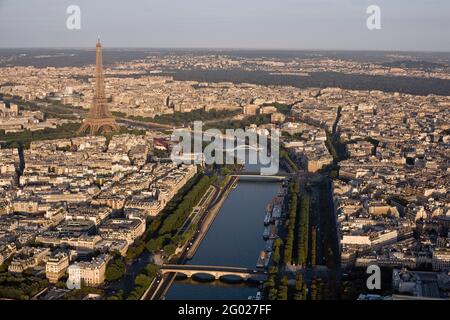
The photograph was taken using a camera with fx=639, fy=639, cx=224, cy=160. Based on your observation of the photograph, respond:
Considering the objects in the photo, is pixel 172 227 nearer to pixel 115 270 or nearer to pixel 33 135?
pixel 115 270

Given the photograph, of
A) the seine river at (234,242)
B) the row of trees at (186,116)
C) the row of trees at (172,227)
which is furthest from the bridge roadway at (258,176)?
the row of trees at (186,116)

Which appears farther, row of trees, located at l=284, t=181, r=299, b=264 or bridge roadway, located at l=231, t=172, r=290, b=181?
bridge roadway, located at l=231, t=172, r=290, b=181

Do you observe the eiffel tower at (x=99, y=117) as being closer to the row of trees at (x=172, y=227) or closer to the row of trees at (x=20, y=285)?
the row of trees at (x=172, y=227)

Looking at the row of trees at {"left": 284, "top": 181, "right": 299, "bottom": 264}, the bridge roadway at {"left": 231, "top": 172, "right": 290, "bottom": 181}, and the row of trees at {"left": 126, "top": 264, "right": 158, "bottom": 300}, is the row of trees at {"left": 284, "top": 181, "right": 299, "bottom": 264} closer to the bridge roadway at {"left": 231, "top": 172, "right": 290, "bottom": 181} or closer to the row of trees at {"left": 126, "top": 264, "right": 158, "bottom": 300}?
the bridge roadway at {"left": 231, "top": 172, "right": 290, "bottom": 181}

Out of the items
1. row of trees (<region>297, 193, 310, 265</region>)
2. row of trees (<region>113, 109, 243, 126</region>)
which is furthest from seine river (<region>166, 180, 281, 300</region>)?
row of trees (<region>113, 109, 243, 126</region>)

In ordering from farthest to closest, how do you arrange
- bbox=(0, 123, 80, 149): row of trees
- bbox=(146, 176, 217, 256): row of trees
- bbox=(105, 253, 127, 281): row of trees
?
bbox=(0, 123, 80, 149): row of trees
bbox=(146, 176, 217, 256): row of trees
bbox=(105, 253, 127, 281): row of trees
